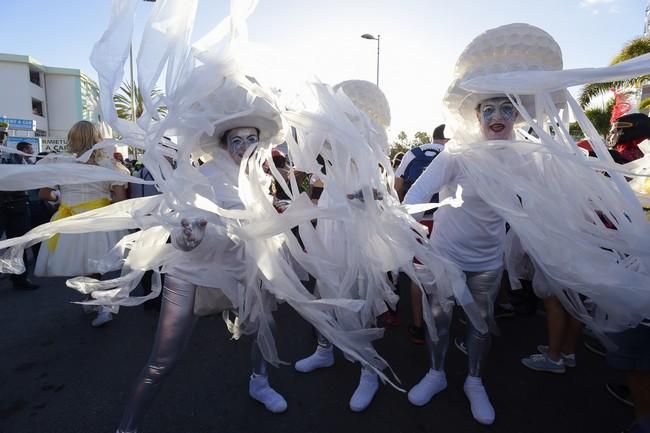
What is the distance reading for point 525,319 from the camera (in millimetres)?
3623

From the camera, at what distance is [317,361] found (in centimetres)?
271

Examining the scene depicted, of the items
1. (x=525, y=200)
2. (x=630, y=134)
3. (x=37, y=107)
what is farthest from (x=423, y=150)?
(x=37, y=107)

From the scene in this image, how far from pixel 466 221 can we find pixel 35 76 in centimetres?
3477

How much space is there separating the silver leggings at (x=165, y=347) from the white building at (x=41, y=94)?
2757 centimetres

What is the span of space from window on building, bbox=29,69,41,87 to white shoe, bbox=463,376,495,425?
34.0m

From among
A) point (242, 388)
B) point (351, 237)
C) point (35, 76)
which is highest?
point (35, 76)

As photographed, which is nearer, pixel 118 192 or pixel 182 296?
pixel 182 296

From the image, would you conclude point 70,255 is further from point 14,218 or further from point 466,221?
point 466,221

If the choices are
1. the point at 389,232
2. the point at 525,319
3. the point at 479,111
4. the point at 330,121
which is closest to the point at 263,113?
the point at 330,121

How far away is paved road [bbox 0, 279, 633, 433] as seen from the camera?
2150 millimetres

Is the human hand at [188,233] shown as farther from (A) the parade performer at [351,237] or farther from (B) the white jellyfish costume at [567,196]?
(B) the white jellyfish costume at [567,196]

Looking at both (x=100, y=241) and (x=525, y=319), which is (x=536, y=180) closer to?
(x=525, y=319)

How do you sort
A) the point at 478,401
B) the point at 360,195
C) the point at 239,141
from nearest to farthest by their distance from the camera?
the point at 360,195 → the point at 239,141 → the point at 478,401

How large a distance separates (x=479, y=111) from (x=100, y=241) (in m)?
3.03
